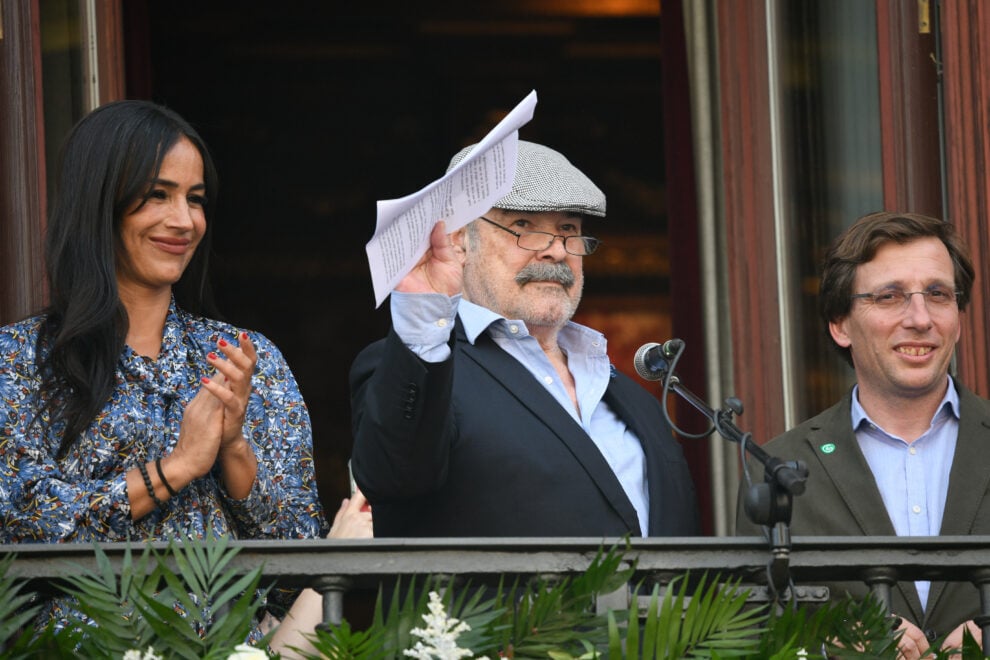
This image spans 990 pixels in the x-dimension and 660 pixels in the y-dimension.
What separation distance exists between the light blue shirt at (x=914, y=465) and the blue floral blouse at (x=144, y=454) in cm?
128

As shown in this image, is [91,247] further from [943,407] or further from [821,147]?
[821,147]

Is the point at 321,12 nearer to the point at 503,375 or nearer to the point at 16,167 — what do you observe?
the point at 16,167

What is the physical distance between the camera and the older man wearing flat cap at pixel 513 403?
303 centimetres

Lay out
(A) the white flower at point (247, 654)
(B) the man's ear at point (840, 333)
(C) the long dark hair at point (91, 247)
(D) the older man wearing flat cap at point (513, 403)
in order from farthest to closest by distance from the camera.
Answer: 1. (B) the man's ear at point (840, 333)
2. (C) the long dark hair at point (91, 247)
3. (D) the older man wearing flat cap at point (513, 403)
4. (A) the white flower at point (247, 654)

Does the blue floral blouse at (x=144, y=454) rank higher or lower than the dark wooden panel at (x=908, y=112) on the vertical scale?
lower

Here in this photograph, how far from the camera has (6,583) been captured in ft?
8.56

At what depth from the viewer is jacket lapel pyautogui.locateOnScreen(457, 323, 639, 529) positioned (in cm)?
348

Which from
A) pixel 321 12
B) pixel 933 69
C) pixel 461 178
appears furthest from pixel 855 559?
pixel 321 12

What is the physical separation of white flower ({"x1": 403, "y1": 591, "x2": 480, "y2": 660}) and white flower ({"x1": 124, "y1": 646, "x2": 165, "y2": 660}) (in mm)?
372

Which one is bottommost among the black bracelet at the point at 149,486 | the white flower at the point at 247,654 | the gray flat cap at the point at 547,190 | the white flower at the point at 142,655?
the white flower at the point at 142,655

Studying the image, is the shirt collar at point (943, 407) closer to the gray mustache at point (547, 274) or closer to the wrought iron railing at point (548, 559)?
the gray mustache at point (547, 274)

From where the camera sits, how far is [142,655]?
8.07ft

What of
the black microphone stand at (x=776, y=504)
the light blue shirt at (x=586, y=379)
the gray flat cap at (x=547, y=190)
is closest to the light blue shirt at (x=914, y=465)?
the light blue shirt at (x=586, y=379)

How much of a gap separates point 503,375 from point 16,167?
5.84 feet
